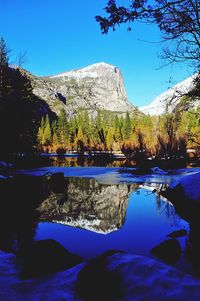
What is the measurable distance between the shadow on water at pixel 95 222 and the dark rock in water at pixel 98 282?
193 cm

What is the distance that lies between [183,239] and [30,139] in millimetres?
30702

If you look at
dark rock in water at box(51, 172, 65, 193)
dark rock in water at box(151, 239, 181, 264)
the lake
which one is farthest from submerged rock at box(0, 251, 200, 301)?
dark rock in water at box(51, 172, 65, 193)

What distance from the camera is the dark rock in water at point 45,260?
607 cm

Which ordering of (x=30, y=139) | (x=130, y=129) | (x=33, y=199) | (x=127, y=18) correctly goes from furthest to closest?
(x=130, y=129), (x=30, y=139), (x=33, y=199), (x=127, y=18)

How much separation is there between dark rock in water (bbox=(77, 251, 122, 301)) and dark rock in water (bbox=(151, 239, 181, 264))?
7.63 ft

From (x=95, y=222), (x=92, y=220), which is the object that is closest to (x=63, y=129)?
(x=92, y=220)

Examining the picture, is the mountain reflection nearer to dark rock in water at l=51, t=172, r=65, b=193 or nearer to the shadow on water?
the shadow on water

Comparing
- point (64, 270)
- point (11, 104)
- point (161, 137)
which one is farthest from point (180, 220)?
point (161, 137)

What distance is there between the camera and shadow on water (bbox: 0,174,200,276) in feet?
28.1

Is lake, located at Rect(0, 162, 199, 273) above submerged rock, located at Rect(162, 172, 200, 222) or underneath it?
underneath

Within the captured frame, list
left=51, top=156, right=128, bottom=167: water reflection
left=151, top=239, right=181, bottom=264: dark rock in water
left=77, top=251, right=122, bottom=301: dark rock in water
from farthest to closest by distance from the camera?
1. left=51, top=156, right=128, bottom=167: water reflection
2. left=151, top=239, right=181, bottom=264: dark rock in water
3. left=77, top=251, right=122, bottom=301: dark rock in water

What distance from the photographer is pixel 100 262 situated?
225 inches

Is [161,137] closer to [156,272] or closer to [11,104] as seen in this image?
[11,104]

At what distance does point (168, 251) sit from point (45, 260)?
10.4ft
